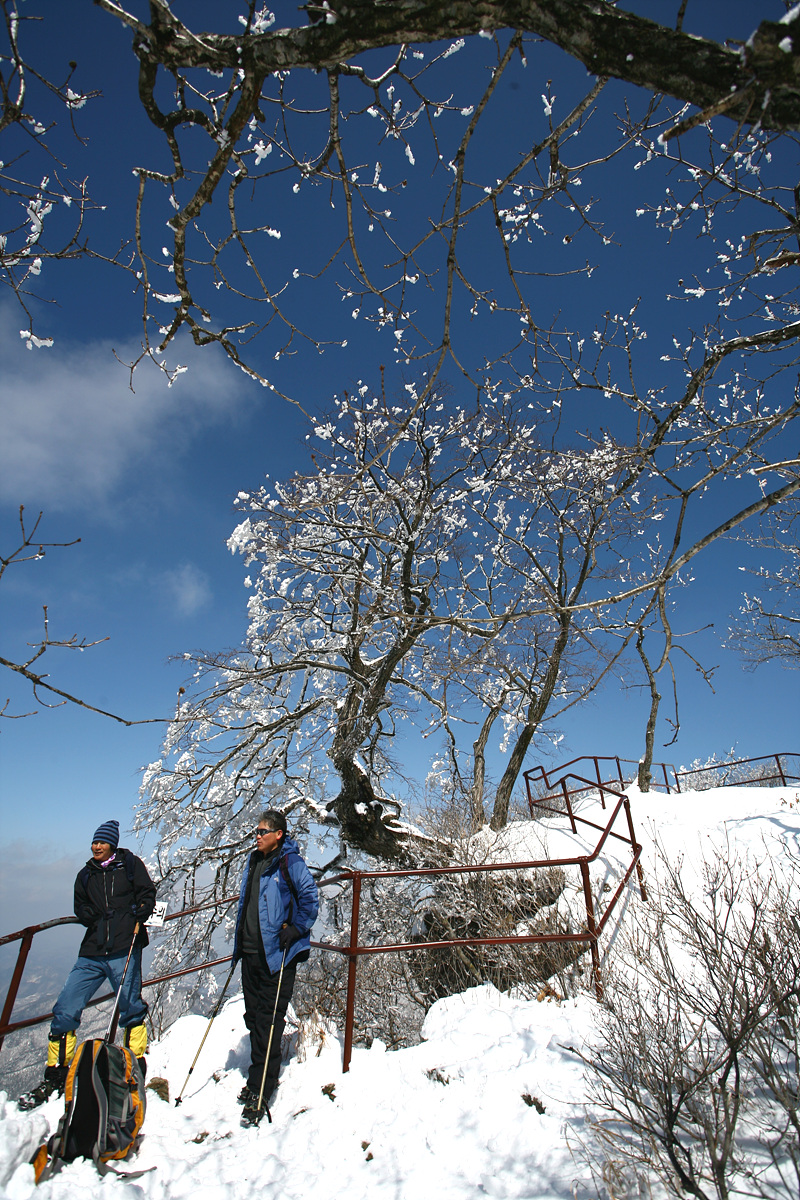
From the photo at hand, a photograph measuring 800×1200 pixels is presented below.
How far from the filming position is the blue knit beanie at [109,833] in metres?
4.27

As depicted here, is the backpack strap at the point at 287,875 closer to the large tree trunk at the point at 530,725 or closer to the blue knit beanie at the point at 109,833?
the blue knit beanie at the point at 109,833

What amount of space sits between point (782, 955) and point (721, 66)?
3.18 m

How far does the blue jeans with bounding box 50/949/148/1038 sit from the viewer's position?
11.9 feet

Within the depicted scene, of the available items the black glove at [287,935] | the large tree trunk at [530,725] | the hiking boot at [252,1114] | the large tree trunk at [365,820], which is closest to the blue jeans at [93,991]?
the hiking boot at [252,1114]

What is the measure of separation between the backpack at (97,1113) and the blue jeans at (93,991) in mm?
883

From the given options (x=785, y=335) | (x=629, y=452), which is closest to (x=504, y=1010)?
(x=629, y=452)

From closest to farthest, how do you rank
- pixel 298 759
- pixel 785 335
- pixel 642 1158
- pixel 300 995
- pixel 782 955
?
pixel 642 1158, pixel 782 955, pixel 785 335, pixel 300 995, pixel 298 759

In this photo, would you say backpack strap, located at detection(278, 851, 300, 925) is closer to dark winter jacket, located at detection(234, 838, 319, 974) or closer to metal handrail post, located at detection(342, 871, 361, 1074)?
dark winter jacket, located at detection(234, 838, 319, 974)

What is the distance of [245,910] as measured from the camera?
382 cm

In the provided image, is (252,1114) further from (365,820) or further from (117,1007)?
(365,820)

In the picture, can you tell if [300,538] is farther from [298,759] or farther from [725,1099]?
[725,1099]

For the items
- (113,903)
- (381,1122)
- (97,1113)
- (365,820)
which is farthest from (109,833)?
(365,820)

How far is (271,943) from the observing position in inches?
142

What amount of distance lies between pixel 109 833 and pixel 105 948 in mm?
799
